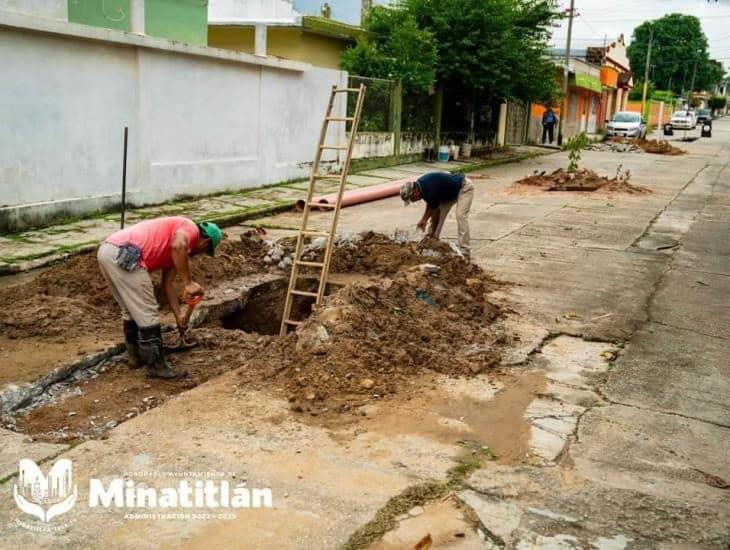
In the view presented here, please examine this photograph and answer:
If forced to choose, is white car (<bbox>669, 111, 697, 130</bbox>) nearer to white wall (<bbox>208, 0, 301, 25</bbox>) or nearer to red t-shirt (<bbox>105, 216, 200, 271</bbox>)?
white wall (<bbox>208, 0, 301, 25</bbox>)

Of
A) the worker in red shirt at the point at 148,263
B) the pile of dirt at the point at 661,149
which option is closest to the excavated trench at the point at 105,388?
the worker in red shirt at the point at 148,263

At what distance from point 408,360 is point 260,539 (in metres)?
2.52

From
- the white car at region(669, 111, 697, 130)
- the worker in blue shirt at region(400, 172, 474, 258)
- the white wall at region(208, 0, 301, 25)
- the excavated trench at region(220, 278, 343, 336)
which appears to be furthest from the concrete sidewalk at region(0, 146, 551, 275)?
the white car at region(669, 111, 697, 130)

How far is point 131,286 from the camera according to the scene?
551 centimetres

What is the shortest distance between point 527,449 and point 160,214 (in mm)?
8964

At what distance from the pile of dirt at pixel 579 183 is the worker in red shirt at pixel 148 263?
13.6 meters

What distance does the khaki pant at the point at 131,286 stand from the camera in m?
5.46

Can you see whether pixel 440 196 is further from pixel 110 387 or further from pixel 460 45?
pixel 460 45

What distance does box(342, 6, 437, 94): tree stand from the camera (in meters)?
20.1

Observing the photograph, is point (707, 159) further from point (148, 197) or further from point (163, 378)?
point (163, 378)

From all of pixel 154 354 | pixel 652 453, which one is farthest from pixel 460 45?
pixel 652 453

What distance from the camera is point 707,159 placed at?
29.0 metres

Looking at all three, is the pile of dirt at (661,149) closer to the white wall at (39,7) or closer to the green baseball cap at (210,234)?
the white wall at (39,7)

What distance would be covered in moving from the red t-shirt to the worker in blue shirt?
374 centimetres
